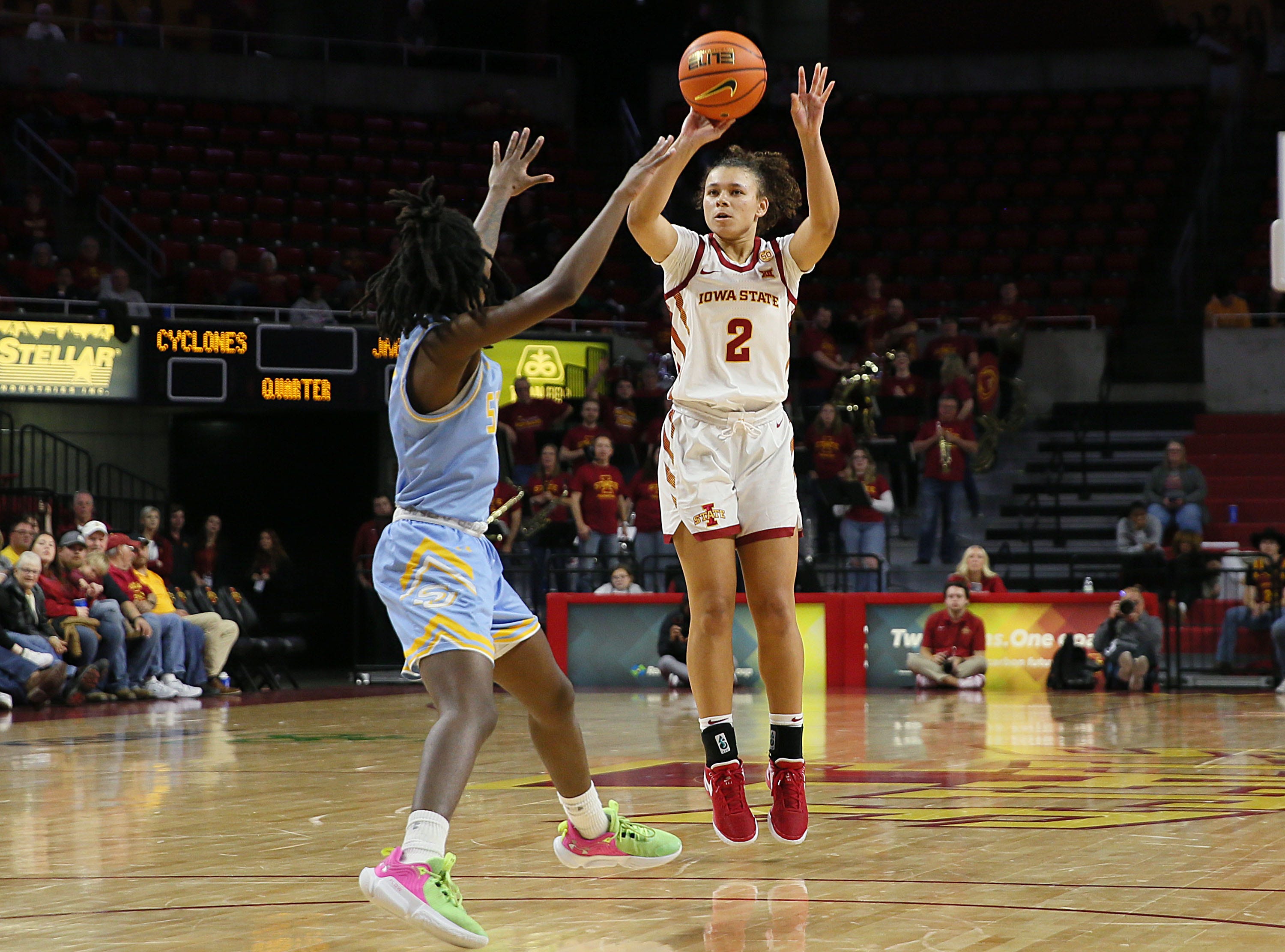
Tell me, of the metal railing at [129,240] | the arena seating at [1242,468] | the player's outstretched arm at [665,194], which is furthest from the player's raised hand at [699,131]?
the metal railing at [129,240]

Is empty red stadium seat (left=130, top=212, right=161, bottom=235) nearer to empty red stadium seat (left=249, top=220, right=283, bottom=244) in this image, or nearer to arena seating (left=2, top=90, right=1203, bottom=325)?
arena seating (left=2, top=90, right=1203, bottom=325)

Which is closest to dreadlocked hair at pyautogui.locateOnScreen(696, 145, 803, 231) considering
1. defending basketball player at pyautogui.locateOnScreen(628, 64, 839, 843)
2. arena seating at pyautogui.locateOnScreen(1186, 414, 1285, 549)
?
defending basketball player at pyautogui.locateOnScreen(628, 64, 839, 843)

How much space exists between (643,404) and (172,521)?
5.03 meters

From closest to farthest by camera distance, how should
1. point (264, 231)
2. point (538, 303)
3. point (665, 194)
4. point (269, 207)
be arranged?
point (538, 303) < point (665, 194) < point (264, 231) < point (269, 207)

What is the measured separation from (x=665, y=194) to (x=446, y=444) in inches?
48.1

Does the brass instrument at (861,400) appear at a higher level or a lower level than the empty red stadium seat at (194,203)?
lower

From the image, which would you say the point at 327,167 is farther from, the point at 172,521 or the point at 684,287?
the point at 684,287

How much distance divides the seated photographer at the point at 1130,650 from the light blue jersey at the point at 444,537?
9535mm

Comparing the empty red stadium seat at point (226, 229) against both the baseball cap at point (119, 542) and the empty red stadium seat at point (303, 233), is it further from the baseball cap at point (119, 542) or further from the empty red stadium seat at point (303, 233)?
the baseball cap at point (119, 542)

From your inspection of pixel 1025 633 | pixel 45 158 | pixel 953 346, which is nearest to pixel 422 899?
pixel 1025 633

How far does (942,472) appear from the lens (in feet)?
50.6

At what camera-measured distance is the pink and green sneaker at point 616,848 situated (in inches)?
165

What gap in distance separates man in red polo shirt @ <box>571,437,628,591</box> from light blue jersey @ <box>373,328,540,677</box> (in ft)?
36.0

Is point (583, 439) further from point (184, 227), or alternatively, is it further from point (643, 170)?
point (643, 170)
